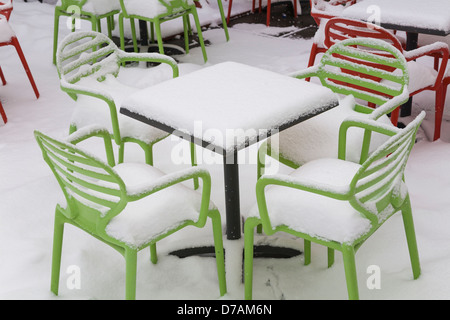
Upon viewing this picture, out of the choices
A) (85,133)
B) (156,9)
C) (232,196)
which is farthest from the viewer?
(156,9)

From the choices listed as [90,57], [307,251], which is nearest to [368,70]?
[307,251]

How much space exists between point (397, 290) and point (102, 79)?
1.96m

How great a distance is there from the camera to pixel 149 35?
19.7 ft

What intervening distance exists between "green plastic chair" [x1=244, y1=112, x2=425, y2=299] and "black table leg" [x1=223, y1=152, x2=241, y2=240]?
0.29 meters

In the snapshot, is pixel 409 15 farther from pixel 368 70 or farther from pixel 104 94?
pixel 104 94

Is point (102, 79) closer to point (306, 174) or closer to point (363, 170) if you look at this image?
point (306, 174)

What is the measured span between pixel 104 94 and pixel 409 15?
1.86 meters

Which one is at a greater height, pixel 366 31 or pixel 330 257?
pixel 366 31

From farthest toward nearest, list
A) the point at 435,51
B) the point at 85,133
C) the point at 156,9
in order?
the point at 156,9 → the point at 435,51 → the point at 85,133

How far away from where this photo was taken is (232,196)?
2.79m

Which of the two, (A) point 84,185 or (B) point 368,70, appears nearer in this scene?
(A) point 84,185

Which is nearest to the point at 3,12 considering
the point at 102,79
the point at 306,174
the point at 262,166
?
the point at 102,79

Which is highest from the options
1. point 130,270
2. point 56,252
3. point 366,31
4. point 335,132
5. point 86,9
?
point 366,31

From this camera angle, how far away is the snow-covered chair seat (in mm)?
3145
